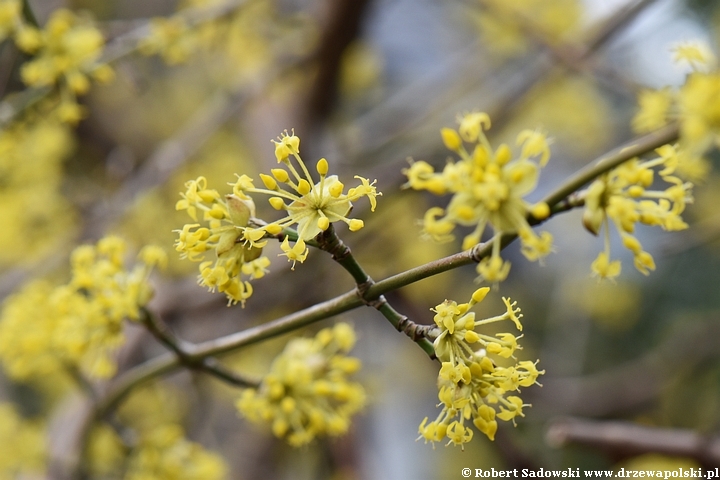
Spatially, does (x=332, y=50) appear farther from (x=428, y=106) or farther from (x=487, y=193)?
(x=487, y=193)

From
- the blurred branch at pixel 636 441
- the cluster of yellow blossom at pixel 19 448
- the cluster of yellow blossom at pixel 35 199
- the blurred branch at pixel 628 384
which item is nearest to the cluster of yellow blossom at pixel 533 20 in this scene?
the blurred branch at pixel 628 384

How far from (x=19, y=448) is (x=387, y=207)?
1656 mm

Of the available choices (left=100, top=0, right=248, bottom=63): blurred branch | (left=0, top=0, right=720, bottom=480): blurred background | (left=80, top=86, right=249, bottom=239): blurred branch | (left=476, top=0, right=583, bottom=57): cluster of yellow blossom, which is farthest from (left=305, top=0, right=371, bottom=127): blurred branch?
(left=476, top=0, right=583, bottom=57): cluster of yellow blossom

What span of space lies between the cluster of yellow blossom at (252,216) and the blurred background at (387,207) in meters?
1.15

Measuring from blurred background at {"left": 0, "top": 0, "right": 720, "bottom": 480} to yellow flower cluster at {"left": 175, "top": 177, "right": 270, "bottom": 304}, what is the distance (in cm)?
114

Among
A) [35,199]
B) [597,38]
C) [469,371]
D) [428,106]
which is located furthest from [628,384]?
[35,199]

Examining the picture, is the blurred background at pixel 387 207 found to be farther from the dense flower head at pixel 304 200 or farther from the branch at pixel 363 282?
the dense flower head at pixel 304 200

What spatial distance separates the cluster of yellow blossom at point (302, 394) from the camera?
1.10 m

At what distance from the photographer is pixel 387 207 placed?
2.70 m

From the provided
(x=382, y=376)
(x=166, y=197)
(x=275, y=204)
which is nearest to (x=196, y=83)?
(x=166, y=197)

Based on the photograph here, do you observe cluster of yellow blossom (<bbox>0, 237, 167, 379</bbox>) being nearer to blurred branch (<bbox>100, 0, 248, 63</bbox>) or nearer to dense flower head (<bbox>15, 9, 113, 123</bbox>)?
dense flower head (<bbox>15, 9, 113, 123</bbox>)

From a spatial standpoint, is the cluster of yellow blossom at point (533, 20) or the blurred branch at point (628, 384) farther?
the cluster of yellow blossom at point (533, 20)

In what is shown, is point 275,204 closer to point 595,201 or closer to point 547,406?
point 595,201

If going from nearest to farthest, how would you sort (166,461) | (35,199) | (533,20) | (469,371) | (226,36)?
(469,371), (166,461), (226,36), (35,199), (533,20)
